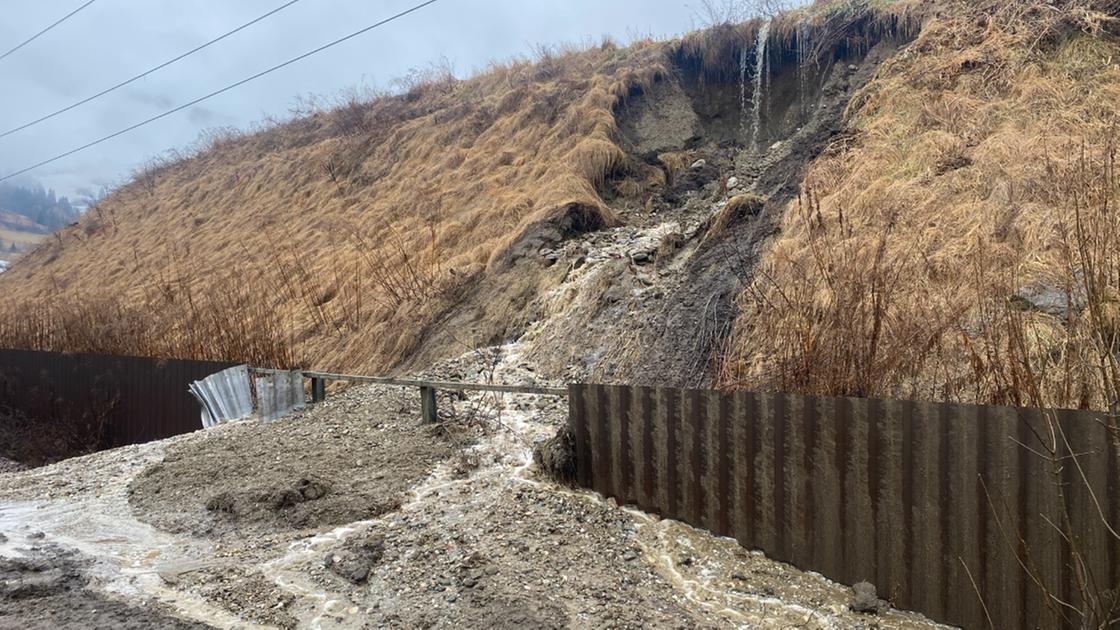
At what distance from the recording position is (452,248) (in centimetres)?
1427

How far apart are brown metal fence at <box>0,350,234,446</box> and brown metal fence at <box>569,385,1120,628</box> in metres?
8.04

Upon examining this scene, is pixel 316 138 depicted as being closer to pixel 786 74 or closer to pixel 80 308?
pixel 80 308

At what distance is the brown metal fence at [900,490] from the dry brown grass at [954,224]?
1.69 ft

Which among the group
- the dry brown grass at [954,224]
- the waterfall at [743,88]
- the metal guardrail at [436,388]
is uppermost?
the waterfall at [743,88]

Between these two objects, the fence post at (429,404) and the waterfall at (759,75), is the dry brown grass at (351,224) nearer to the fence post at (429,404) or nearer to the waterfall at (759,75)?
the waterfall at (759,75)

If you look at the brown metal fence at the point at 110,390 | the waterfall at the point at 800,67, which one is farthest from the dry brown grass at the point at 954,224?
the brown metal fence at the point at 110,390

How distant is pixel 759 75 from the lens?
50.4 ft

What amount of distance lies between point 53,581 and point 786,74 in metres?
14.5

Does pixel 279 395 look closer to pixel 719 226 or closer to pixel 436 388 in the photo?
pixel 436 388

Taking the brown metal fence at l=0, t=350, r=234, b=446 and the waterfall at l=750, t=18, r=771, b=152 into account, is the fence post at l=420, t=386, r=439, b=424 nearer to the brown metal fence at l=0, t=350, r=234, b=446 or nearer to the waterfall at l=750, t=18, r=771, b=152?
the brown metal fence at l=0, t=350, r=234, b=446

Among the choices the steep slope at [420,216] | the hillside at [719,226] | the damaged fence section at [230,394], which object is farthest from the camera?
the steep slope at [420,216]

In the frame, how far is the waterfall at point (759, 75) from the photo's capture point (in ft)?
49.5

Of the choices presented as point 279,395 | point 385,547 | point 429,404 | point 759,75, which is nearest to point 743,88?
point 759,75

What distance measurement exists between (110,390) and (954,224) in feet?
44.2
